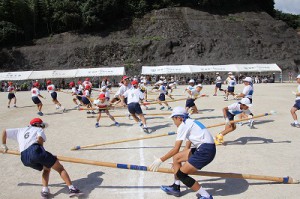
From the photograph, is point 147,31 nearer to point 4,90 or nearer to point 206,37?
point 206,37

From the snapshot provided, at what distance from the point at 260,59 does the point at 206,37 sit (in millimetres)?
11326

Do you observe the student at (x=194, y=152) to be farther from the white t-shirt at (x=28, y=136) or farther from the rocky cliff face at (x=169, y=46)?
the rocky cliff face at (x=169, y=46)

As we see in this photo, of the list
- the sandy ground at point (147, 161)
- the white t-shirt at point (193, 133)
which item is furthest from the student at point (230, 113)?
the white t-shirt at point (193, 133)

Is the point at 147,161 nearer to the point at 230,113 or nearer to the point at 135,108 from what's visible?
the point at 230,113

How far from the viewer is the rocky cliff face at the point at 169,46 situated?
173 ft

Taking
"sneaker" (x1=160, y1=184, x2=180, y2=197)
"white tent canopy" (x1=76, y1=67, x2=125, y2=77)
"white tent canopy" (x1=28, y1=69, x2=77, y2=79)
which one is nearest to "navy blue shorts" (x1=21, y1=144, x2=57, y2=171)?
"sneaker" (x1=160, y1=184, x2=180, y2=197)

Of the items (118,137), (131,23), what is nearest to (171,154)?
(118,137)

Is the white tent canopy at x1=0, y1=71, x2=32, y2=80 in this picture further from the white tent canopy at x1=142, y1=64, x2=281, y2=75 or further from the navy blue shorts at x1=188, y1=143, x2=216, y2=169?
the navy blue shorts at x1=188, y1=143, x2=216, y2=169

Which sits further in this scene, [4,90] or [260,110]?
[4,90]

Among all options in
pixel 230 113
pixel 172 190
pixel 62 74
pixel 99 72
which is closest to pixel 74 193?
pixel 172 190

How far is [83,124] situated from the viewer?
12.4m

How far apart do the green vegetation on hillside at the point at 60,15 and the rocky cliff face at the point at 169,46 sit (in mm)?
2988

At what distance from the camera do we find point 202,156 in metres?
5.06

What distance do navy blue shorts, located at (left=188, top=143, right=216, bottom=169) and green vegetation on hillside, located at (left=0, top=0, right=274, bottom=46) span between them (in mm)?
58076
